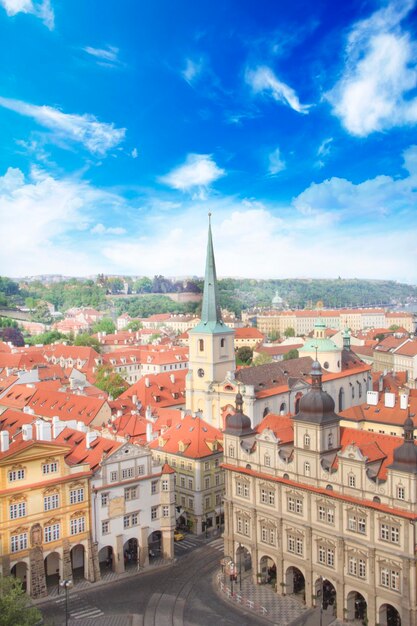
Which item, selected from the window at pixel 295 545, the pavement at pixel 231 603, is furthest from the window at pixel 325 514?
the pavement at pixel 231 603

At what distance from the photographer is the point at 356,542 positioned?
34188 millimetres

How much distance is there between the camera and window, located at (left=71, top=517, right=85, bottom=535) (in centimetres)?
3862

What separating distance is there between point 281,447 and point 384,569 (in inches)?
360

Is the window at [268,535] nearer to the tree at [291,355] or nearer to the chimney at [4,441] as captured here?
the chimney at [4,441]

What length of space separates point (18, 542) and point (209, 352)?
3002cm

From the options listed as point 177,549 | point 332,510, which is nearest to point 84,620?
point 177,549

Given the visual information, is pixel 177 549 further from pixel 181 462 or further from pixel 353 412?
pixel 353 412

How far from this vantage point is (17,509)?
3638 cm

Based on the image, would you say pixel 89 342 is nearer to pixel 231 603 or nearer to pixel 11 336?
→ pixel 11 336

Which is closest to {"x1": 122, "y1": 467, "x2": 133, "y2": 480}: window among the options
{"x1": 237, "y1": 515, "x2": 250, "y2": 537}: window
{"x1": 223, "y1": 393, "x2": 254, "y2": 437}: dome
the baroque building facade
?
the baroque building facade

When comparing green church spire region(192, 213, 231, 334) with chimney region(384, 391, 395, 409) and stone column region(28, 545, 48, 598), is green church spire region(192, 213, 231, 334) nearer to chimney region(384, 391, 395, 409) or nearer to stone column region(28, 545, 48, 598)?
chimney region(384, 391, 395, 409)

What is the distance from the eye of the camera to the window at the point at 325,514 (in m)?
35.7

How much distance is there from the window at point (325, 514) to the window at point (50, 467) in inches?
614

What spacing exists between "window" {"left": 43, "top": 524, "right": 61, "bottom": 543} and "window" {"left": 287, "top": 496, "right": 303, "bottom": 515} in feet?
45.2
